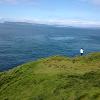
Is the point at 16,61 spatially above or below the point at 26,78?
below

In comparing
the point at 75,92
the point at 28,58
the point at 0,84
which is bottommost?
the point at 28,58

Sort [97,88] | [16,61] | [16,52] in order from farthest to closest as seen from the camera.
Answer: [16,52]
[16,61]
[97,88]

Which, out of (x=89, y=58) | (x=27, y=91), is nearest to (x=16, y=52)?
(x=89, y=58)

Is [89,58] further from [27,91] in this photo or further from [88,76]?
→ [27,91]

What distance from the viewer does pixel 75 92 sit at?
20250 mm

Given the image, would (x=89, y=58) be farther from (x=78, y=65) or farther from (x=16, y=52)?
(x=16, y=52)

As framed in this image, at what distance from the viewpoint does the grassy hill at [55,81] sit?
811 inches

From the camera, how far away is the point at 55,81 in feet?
77.9

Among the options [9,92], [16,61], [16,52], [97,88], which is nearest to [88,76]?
[97,88]

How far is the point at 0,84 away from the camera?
29.5 meters

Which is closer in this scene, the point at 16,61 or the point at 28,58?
the point at 16,61

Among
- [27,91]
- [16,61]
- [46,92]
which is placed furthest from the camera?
[16,61]

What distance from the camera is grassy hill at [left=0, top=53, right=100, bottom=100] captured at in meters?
20.6

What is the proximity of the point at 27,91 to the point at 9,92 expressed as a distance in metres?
2.33
